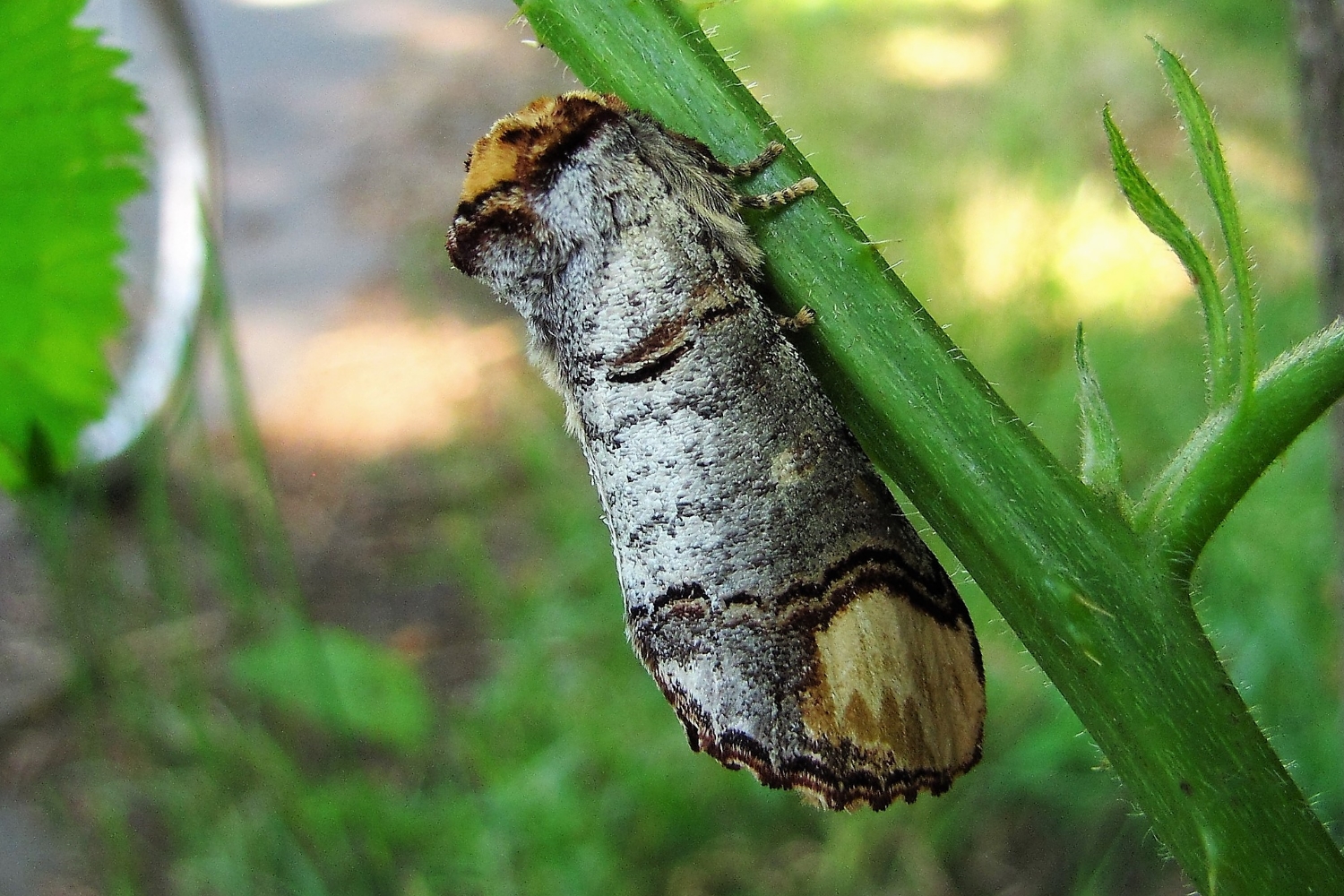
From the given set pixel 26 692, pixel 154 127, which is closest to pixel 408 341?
pixel 154 127

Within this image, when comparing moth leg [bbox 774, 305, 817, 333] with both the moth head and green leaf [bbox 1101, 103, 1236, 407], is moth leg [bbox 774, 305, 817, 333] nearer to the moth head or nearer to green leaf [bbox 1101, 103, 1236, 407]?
green leaf [bbox 1101, 103, 1236, 407]

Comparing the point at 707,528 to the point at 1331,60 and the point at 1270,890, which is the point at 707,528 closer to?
the point at 1270,890

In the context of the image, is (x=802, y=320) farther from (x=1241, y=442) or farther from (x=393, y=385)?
(x=393, y=385)

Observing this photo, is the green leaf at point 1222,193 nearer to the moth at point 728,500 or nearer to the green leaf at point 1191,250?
the green leaf at point 1191,250

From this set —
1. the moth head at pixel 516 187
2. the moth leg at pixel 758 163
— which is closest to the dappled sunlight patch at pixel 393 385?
the moth head at pixel 516 187

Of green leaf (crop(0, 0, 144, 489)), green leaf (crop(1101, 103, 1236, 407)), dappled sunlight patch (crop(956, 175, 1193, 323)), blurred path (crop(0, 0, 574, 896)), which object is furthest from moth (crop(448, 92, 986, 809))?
dappled sunlight patch (crop(956, 175, 1193, 323))

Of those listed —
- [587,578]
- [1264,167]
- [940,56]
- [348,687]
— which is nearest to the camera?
[348,687]

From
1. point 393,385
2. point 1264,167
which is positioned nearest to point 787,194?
point 393,385
